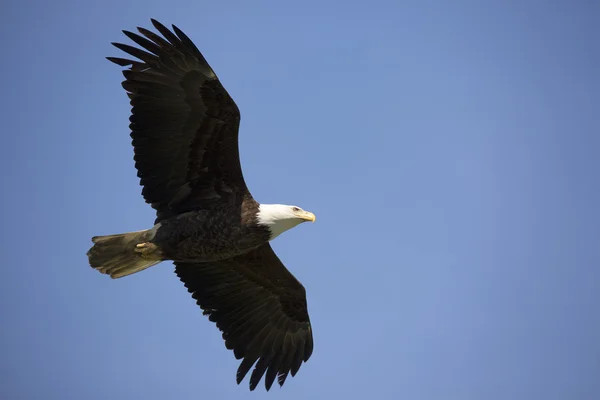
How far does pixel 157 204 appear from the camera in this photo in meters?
12.5

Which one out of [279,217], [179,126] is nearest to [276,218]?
[279,217]

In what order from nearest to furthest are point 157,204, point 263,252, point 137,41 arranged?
Answer: point 137,41
point 157,204
point 263,252

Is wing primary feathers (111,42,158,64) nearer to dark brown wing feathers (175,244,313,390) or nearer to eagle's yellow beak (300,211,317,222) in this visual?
eagle's yellow beak (300,211,317,222)

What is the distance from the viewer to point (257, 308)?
13.9 m

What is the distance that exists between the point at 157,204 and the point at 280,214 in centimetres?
188

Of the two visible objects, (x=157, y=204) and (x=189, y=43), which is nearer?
(x=189, y=43)

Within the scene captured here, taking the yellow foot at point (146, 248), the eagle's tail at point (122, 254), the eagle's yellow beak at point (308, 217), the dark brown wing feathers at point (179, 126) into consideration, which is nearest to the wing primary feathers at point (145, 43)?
the dark brown wing feathers at point (179, 126)

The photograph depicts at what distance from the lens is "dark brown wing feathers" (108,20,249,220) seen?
38.7 feet

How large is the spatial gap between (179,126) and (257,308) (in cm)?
349

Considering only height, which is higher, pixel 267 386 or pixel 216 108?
pixel 216 108

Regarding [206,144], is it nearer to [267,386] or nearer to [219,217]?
[219,217]

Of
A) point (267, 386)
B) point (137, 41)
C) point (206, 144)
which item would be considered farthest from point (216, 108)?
point (267, 386)

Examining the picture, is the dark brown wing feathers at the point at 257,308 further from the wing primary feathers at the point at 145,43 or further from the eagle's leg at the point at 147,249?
the wing primary feathers at the point at 145,43

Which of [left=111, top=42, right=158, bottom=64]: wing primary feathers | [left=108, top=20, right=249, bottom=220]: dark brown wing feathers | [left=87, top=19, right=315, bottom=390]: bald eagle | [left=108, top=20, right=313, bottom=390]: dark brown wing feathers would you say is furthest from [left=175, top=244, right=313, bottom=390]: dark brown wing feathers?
[left=111, top=42, right=158, bottom=64]: wing primary feathers
